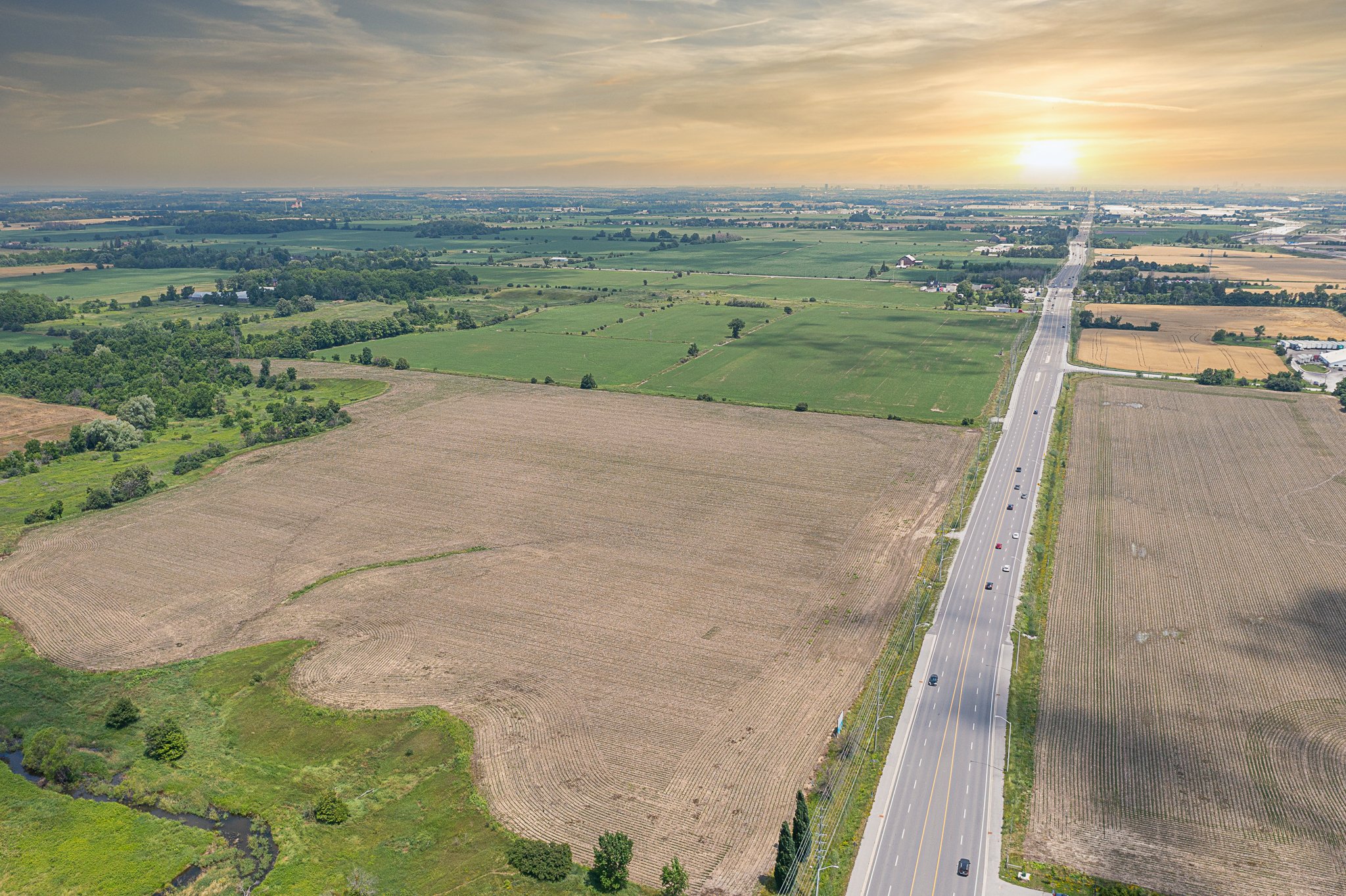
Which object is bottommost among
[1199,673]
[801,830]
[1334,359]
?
[801,830]

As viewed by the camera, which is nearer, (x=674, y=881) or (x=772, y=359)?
(x=674, y=881)

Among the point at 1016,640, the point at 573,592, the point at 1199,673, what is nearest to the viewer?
the point at 1199,673

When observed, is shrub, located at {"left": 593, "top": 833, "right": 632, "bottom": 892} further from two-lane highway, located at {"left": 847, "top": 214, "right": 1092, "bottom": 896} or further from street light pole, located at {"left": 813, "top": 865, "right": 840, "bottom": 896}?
two-lane highway, located at {"left": 847, "top": 214, "right": 1092, "bottom": 896}

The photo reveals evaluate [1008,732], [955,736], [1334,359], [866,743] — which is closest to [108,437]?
[866,743]

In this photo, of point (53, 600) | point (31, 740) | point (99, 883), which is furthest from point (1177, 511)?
point (53, 600)

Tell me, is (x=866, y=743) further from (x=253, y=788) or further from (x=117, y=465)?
(x=117, y=465)

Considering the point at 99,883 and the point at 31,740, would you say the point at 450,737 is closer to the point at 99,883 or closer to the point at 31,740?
the point at 99,883
